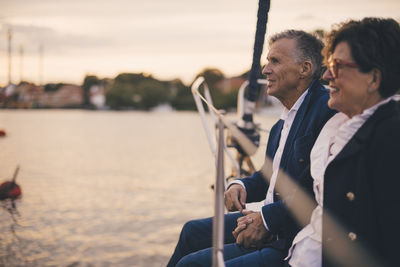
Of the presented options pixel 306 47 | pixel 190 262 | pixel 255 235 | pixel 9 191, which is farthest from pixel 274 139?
pixel 9 191

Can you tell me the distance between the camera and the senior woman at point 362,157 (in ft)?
4.59

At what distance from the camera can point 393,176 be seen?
1.38 metres

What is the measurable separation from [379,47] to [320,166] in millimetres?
539

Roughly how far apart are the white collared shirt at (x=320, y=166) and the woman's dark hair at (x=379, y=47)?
0.12 meters

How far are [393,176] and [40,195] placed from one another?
8652mm

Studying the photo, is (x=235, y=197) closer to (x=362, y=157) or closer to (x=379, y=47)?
(x=362, y=157)

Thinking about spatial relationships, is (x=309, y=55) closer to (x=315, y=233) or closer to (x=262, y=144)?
(x=315, y=233)

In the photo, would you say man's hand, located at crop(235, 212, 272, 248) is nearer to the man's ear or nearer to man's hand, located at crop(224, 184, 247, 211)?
man's hand, located at crop(224, 184, 247, 211)

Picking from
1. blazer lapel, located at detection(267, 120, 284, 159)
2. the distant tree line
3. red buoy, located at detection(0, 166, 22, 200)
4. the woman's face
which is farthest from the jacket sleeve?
the distant tree line

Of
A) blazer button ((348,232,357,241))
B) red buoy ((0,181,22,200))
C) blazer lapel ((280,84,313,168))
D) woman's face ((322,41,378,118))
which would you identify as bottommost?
red buoy ((0,181,22,200))

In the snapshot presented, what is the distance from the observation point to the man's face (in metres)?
2.31

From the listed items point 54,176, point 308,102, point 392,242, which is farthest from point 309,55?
point 54,176

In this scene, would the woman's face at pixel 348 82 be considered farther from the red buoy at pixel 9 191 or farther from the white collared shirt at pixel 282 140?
the red buoy at pixel 9 191

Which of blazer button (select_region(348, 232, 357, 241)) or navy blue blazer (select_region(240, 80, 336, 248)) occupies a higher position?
navy blue blazer (select_region(240, 80, 336, 248))
